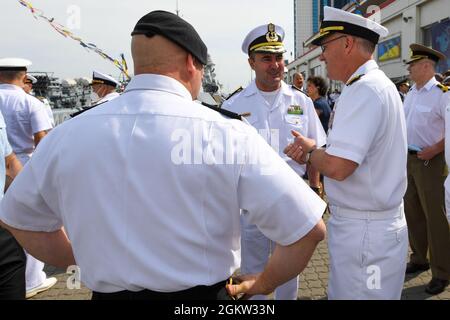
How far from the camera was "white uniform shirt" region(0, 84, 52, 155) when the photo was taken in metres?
3.89

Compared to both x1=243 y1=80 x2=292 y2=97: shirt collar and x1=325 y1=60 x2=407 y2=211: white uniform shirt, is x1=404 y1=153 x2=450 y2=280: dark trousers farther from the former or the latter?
x1=325 y1=60 x2=407 y2=211: white uniform shirt

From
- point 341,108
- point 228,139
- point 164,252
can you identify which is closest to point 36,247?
point 164,252

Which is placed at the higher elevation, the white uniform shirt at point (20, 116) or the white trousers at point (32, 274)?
the white uniform shirt at point (20, 116)

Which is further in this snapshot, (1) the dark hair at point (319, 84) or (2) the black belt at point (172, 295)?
(1) the dark hair at point (319, 84)

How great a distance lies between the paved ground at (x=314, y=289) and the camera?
141 inches

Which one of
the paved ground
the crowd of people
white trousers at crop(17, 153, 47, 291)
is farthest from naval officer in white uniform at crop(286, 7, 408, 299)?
white trousers at crop(17, 153, 47, 291)

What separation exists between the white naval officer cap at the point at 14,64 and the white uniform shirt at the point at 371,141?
3.43m

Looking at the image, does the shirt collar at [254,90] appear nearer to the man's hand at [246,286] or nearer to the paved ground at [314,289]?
the paved ground at [314,289]

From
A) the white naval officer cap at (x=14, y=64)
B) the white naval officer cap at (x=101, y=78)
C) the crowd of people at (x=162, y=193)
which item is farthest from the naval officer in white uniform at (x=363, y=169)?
the white naval officer cap at (x=101, y=78)

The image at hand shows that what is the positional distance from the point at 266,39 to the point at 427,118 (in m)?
1.88

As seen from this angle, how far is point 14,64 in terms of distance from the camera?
3.97 m

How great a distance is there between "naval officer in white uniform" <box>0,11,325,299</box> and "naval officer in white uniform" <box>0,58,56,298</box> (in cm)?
300

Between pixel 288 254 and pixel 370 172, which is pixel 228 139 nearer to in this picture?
pixel 288 254

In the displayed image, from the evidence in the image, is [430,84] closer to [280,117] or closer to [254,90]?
[280,117]
